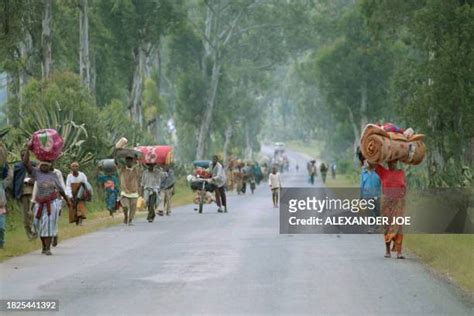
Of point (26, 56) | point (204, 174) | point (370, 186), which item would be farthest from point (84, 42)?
point (370, 186)

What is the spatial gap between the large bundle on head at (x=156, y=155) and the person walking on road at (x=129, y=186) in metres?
2.85

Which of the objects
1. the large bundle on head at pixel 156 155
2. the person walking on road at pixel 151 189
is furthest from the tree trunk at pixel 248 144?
the person walking on road at pixel 151 189

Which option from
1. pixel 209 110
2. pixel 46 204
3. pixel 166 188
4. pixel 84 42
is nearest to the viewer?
pixel 46 204

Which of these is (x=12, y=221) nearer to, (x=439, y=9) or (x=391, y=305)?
(x=439, y=9)

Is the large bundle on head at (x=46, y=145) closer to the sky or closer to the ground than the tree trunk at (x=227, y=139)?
closer to the sky

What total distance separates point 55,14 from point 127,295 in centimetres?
3797

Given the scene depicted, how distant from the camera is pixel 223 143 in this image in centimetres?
9756

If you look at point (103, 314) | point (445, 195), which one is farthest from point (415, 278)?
point (445, 195)

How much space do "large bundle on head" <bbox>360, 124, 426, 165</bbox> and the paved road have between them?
5.13 feet

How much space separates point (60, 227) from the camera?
26.3 meters

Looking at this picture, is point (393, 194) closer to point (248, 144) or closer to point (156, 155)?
point (156, 155)

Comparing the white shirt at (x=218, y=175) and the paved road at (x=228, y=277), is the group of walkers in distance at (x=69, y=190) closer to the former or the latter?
the paved road at (x=228, y=277)

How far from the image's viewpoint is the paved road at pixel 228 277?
12242 mm

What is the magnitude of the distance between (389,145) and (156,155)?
48.8 ft
